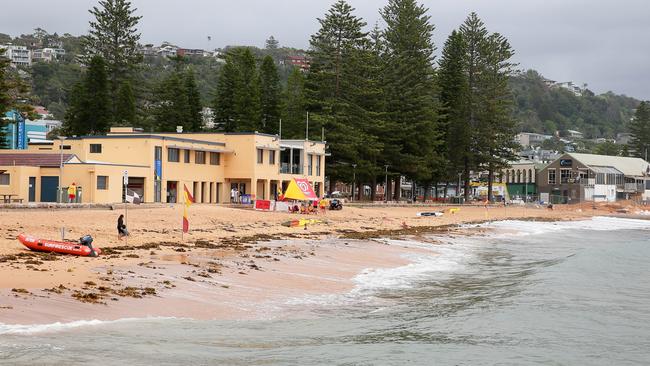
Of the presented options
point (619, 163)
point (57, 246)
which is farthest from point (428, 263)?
point (619, 163)

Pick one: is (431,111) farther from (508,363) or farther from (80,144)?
(508,363)

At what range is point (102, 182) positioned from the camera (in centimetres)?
4162

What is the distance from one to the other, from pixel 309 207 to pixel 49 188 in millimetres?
14665

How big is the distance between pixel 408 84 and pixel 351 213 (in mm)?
25723

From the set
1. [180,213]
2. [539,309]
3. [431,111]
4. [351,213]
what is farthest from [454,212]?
[539,309]

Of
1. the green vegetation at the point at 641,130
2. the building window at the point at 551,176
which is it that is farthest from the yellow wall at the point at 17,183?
the green vegetation at the point at 641,130

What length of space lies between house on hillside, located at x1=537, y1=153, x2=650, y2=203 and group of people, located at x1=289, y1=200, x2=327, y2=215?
58472mm

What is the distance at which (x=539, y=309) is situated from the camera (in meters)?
17.7

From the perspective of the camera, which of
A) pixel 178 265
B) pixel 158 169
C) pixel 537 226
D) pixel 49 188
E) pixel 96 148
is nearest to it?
pixel 178 265

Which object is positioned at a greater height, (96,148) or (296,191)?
(96,148)

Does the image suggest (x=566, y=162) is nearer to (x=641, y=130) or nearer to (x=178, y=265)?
(x=641, y=130)

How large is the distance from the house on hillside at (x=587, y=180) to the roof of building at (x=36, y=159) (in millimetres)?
71327

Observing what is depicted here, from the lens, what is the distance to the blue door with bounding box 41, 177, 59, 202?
41406mm

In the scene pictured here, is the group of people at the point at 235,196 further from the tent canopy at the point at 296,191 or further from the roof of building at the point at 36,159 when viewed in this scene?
the roof of building at the point at 36,159
